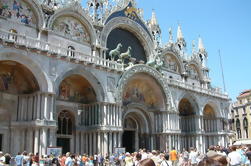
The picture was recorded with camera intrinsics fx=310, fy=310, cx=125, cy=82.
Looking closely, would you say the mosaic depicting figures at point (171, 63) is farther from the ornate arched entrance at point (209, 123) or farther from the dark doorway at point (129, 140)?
the dark doorway at point (129, 140)

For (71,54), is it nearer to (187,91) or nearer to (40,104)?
(40,104)

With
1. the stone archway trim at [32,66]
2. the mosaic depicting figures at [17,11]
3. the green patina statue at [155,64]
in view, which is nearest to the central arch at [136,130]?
the green patina statue at [155,64]

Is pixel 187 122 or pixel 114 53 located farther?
pixel 187 122

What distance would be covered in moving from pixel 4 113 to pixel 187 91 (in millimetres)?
19939

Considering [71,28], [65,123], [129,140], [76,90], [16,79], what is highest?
[71,28]

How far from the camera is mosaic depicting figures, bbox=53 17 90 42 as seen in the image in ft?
84.3

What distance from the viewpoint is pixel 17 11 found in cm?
2305

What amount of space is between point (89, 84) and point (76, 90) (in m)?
1.43

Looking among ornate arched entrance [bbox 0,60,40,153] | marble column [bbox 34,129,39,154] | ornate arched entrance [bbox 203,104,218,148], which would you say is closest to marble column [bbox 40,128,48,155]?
marble column [bbox 34,129,39,154]

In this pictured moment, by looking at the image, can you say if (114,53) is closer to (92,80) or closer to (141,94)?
(92,80)

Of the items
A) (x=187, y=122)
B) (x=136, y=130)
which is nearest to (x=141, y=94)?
(x=136, y=130)

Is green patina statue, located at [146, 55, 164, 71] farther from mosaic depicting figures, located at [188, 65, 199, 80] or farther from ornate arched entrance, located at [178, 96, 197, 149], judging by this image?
mosaic depicting figures, located at [188, 65, 199, 80]

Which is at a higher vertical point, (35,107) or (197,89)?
(197,89)

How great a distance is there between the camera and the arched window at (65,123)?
2402 cm
